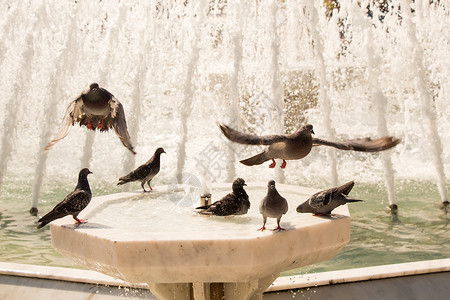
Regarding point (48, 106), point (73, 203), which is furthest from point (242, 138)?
point (48, 106)

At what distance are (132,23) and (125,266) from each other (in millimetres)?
7920

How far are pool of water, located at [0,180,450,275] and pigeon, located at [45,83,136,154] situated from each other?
0.62 metres

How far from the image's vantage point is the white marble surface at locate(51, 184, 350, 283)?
2443 mm

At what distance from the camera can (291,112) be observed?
11.7 meters

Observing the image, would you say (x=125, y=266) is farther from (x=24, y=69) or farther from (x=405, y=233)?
(x=24, y=69)

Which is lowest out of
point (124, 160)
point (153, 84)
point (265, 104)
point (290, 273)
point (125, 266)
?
point (290, 273)

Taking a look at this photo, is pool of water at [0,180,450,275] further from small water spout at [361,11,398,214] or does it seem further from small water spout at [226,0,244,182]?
small water spout at [226,0,244,182]

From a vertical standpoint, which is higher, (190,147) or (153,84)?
(153,84)

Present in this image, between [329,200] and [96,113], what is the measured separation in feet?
4.63

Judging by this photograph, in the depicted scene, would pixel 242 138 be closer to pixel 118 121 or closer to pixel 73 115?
pixel 118 121

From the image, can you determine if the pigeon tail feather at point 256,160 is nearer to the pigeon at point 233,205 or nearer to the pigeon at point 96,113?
the pigeon at point 233,205

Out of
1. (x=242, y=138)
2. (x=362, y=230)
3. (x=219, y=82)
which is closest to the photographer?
(x=242, y=138)

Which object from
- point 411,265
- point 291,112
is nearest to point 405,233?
point 411,265

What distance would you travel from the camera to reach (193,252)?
2443mm
